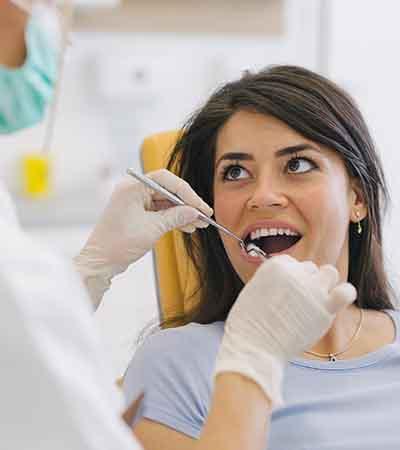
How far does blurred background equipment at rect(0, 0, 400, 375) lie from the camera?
3.32 metres

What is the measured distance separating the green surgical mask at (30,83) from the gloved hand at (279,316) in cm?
40

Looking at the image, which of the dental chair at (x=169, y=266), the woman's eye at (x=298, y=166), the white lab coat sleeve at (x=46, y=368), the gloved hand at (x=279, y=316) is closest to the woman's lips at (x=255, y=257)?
the woman's eye at (x=298, y=166)

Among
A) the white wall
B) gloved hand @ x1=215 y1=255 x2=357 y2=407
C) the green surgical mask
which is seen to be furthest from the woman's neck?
the white wall

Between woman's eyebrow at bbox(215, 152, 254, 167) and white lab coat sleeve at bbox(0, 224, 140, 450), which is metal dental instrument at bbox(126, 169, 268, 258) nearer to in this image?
woman's eyebrow at bbox(215, 152, 254, 167)

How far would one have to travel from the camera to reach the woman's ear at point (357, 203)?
1751mm

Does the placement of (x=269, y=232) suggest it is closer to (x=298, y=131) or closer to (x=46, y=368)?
(x=298, y=131)

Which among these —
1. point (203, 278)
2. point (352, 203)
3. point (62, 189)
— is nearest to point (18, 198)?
point (62, 189)

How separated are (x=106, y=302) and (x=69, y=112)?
79 cm

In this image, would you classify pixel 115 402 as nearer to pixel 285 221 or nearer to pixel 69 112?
pixel 285 221

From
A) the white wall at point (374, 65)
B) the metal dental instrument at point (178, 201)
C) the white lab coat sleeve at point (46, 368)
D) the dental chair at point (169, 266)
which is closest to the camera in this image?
the white lab coat sleeve at point (46, 368)

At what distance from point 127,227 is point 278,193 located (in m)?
0.29

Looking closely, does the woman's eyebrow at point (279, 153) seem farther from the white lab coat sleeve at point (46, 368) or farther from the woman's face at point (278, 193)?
the white lab coat sleeve at point (46, 368)

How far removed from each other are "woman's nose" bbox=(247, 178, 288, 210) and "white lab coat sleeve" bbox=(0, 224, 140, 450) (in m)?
A: 0.76

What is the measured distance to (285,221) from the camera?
1.61m
